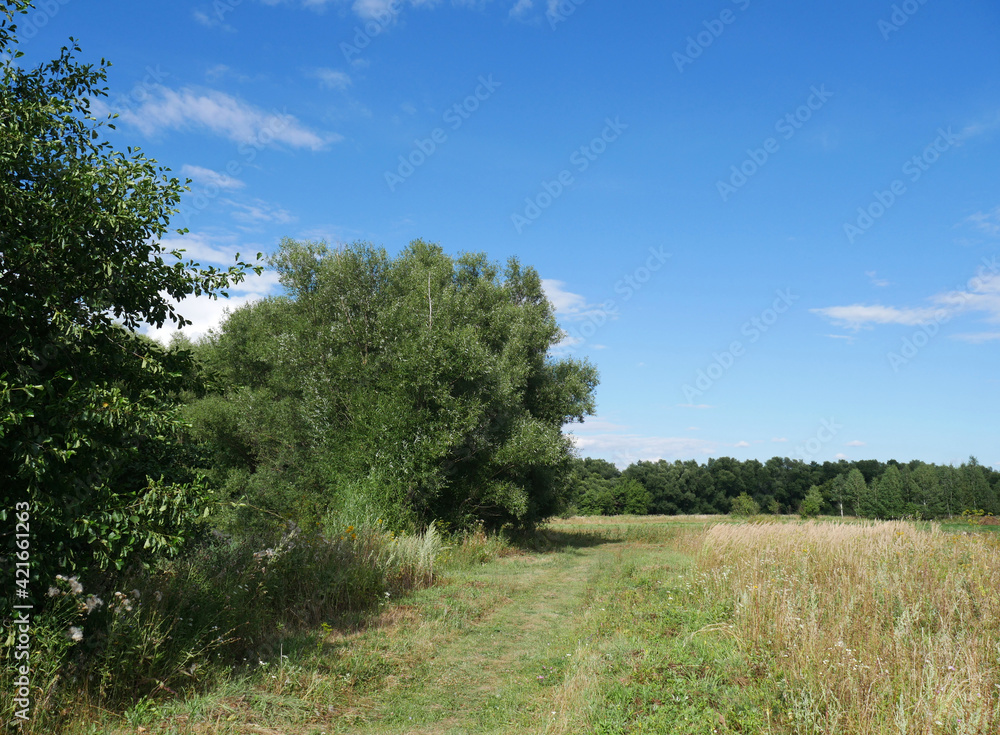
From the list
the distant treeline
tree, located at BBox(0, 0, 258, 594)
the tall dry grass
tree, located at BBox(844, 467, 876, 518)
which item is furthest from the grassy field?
tree, located at BBox(844, 467, 876, 518)

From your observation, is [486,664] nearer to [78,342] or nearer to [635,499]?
[78,342]

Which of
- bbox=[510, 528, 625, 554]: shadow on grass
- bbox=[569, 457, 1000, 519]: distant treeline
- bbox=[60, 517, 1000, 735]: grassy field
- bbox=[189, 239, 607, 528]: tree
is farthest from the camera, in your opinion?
bbox=[569, 457, 1000, 519]: distant treeline

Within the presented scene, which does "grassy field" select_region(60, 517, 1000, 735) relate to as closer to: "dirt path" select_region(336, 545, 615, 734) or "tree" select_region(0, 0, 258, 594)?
"dirt path" select_region(336, 545, 615, 734)

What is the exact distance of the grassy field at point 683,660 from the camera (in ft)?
15.8

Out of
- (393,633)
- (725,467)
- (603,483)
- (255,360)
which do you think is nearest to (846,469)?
(725,467)

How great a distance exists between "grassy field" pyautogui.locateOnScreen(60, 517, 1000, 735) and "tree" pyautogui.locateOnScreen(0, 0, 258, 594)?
1.70 m

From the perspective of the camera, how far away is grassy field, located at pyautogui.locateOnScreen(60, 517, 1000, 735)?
482 centimetres

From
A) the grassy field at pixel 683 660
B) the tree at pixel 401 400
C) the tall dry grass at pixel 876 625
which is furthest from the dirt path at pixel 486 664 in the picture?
the tree at pixel 401 400

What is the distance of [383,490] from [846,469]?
11296 centimetres

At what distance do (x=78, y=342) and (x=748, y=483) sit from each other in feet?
385

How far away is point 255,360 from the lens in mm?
28797

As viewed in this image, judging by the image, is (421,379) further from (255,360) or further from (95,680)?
(255,360)

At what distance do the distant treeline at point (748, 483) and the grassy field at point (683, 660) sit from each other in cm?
7785

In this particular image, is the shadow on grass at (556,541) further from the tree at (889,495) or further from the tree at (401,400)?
the tree at (889,495)
